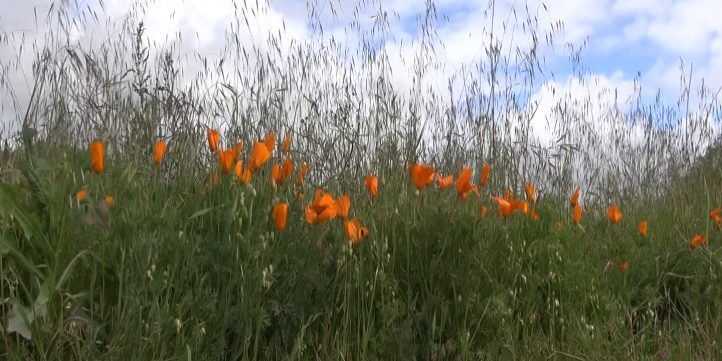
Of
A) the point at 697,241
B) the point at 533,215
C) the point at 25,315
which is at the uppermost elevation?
the point at 533,215

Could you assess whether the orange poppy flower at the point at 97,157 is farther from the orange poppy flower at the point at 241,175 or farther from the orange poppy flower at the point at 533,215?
the orange poppy flower at the point at 533,215

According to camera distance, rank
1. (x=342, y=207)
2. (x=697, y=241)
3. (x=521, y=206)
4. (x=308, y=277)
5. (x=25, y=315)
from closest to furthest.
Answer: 1. (x=25, y=315)
2. (x=308, y=277)
3. (x=342, y=207)
4. (x=521, y=206)
5. (x=697, y=241)

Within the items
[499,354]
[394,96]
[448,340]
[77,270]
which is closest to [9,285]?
[77,270]

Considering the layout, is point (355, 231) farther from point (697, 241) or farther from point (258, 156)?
point (697, 241)

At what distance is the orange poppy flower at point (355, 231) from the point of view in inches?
89.8

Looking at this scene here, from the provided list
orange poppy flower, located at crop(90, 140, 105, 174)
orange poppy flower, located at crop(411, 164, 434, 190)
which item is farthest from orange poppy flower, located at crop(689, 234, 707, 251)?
orange poppy flower, located at crop(90, 140, 105, 174)

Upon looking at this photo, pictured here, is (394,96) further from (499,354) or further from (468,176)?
(499,354)

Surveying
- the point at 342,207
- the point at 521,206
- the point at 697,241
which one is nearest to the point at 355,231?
the point at 342,207

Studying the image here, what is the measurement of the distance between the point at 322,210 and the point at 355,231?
13cm

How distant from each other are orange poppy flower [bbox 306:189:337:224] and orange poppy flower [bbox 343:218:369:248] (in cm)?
6

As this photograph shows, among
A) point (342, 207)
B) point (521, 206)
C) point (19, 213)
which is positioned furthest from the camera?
point (521, 206)

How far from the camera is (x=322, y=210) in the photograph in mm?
2242

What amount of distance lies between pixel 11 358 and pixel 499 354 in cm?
134

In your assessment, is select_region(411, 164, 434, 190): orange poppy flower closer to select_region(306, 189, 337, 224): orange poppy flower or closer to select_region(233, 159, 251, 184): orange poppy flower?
select_region(306, 189, 337, 224): orange poppy flower
